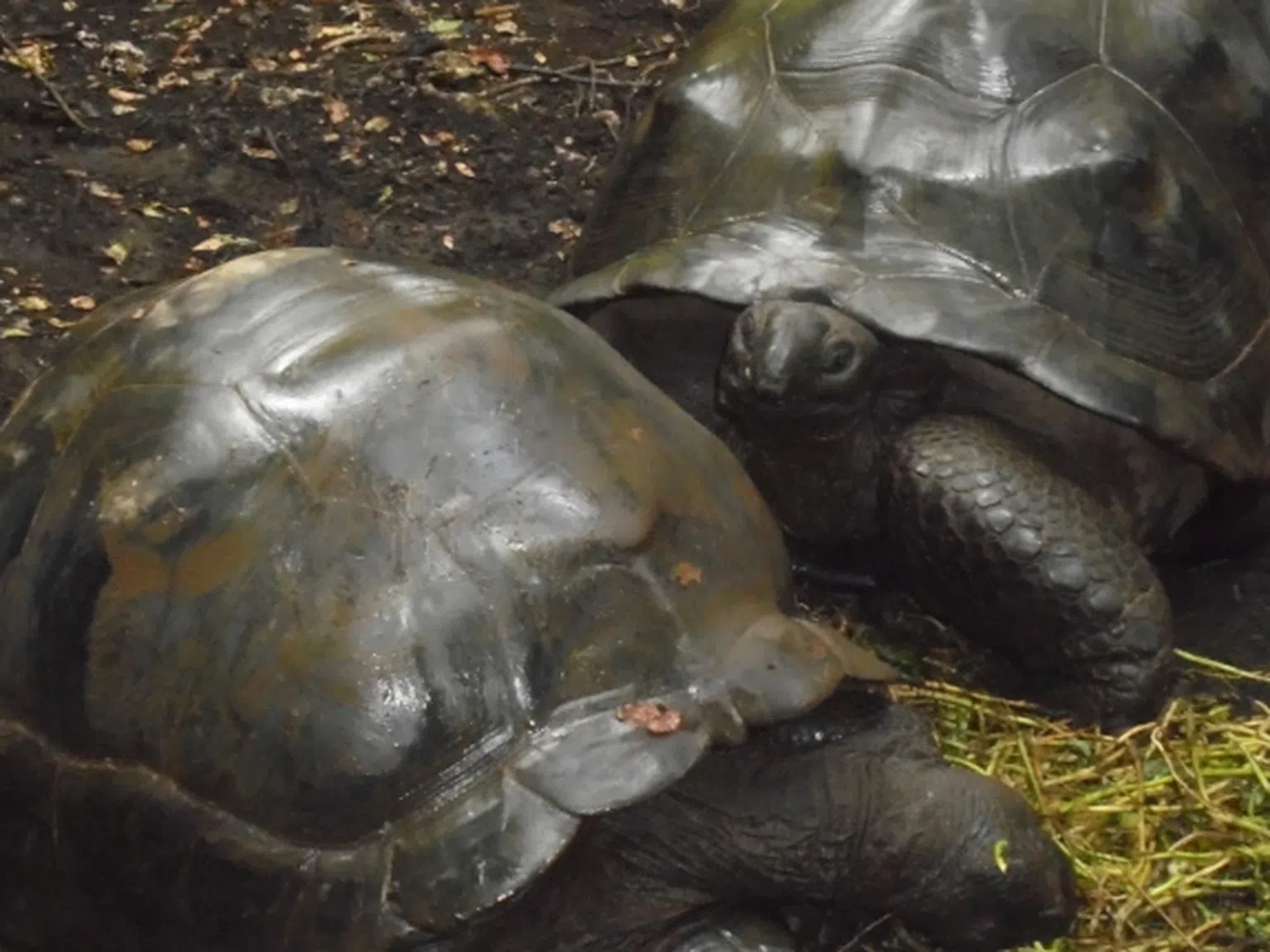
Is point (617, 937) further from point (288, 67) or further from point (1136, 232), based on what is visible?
point (288, 67)

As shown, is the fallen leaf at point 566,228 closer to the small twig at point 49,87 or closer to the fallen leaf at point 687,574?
the small twig at point 49,87

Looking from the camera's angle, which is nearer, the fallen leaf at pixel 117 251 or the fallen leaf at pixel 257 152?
the fallen leaf at pixel 117 251

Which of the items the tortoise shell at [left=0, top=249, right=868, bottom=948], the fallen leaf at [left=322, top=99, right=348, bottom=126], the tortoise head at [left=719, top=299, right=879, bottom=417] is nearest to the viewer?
the tortoise shell at [left=0, top=249, right=868, bottom=948]

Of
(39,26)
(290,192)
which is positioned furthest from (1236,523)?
(39,26)

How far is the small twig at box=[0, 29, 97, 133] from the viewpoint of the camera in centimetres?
500

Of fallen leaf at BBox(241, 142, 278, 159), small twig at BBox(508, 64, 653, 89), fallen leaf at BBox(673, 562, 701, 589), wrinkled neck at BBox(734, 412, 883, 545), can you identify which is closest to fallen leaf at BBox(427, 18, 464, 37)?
small twig at BBox(508, 64, 653, 89)

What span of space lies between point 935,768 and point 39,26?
4063mm

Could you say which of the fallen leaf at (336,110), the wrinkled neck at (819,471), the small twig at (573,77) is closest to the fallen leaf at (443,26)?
the small twig at (573,77)

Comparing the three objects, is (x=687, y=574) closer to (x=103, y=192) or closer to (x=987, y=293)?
(x=987, y=293)

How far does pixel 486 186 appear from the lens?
484cm

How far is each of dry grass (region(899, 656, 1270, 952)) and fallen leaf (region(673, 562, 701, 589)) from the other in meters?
0.89

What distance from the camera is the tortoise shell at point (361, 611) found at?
2.17 metres

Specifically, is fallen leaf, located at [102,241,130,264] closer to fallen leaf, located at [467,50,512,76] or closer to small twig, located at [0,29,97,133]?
small twig, located at [0,29,97,133]

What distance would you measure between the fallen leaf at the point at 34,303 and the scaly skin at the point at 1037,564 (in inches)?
82.6
